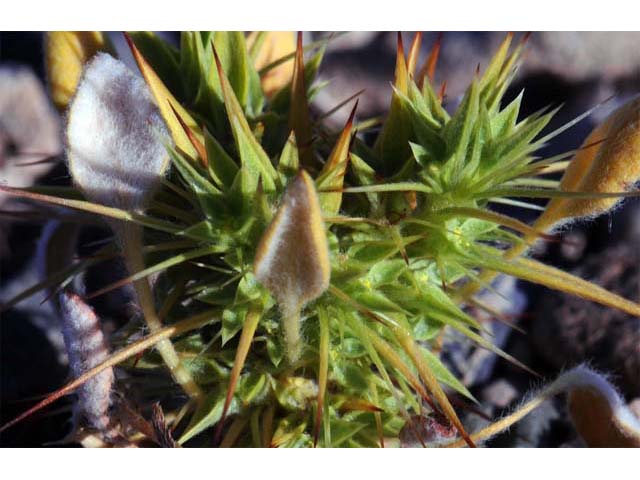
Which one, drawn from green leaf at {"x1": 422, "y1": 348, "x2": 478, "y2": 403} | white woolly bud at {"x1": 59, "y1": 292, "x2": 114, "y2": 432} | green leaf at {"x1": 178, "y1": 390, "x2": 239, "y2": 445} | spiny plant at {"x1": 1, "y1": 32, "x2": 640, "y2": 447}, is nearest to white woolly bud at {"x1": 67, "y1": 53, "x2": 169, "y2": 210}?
spiny plant at {"x1": 1, "y1": 32, "x2": 640, "y2": 447}

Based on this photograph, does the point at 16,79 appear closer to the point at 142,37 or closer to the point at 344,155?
the point at 142,37

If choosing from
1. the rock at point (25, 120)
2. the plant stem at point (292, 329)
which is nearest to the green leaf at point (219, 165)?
the plant stem at point (292, 329)

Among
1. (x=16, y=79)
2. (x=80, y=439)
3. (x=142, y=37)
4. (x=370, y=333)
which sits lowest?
(x=80, y=439)

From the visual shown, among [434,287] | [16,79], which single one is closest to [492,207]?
[434,287]

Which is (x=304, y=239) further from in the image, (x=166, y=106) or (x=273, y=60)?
(x=273, y=60)

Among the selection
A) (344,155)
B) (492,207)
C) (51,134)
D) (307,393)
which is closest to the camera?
(344,155)

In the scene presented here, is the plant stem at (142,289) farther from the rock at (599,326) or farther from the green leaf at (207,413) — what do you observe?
the rock at (599,326)

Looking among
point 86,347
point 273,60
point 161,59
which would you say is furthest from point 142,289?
point 273,60
